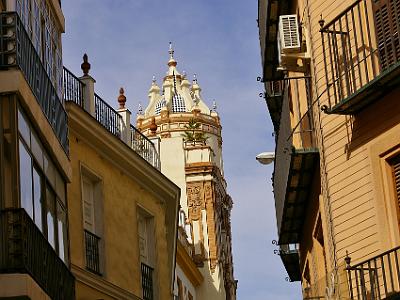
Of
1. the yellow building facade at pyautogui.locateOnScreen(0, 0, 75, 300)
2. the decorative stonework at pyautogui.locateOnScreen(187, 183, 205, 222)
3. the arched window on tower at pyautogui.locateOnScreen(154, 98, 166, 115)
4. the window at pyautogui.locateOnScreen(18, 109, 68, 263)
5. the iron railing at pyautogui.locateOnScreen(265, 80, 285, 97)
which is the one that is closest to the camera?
the yellow building facade at pyautogui.locateOnScreen(0, 0, 75, 300)

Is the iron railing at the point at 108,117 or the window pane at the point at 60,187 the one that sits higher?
the iron railing at the point at 108,117

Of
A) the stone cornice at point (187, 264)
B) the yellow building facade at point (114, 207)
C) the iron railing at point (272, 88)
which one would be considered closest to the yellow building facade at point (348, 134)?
the yellow building facade at point (114, 207)

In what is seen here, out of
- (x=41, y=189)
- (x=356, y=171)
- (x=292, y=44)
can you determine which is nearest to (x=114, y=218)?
(x=41, y=189)

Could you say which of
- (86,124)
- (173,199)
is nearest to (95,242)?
(86,124)

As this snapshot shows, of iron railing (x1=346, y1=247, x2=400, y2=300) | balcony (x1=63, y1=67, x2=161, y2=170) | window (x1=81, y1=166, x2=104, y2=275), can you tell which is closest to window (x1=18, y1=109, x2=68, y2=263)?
window (x1=81, y1=166, x2=104, y2=275)

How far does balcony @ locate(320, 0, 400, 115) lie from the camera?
1548 cm

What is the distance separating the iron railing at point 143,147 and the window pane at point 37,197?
10.4 metres

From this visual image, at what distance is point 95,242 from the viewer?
23531 millimetres

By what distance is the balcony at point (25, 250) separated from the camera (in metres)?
15.0

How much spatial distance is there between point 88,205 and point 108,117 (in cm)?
313

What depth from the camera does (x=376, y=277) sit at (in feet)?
49.6

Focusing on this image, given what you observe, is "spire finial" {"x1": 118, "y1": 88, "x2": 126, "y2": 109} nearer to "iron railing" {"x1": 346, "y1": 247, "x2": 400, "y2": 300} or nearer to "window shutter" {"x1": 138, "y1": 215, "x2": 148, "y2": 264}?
"window shutter" {"x1": 138, "y1": 215, "x2": 148, "y2": 264}

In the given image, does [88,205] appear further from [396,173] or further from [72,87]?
[396,173]

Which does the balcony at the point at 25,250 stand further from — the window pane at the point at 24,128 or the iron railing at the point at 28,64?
the iron railing at the point at 28,64
